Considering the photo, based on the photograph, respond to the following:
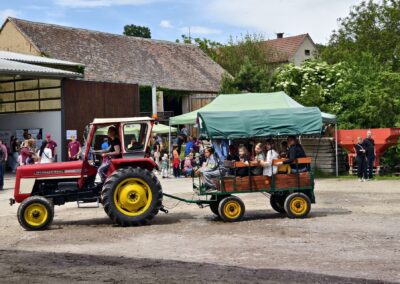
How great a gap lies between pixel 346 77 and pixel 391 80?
227 centimetres

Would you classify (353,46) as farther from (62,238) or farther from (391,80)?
(62,238)

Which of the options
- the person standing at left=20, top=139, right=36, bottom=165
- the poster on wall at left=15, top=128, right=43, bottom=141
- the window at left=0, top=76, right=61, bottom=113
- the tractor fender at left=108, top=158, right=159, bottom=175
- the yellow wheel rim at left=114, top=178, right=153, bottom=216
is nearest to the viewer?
the yellow wheel rim at left=114, top=178, right=153, bottom=216

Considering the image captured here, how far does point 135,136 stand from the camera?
41.1 feet

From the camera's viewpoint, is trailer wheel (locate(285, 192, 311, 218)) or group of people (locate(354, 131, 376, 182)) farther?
group of people (locate(354, 131, 376, 182))

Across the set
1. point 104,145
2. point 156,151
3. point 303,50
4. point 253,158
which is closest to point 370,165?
point 253,158

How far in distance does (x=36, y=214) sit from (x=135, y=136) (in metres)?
2.40

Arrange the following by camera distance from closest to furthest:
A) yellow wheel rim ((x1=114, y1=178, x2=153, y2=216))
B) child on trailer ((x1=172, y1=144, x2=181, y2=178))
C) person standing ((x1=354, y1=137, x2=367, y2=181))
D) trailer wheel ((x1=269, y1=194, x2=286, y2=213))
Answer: yellow wheel rim ((x1=114, y1=178, x2=153, y2=216)) → trailer wheel ((x1=269, y1=194, x2=286, y2=213)) → person standing ((x1=354, y1=137, x2=367, y2=181)) → child on trailer ((x1=172, y1=144, x2=181, y2=178))

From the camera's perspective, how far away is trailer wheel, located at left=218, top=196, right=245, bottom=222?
1234 cm

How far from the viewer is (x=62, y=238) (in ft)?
35.6

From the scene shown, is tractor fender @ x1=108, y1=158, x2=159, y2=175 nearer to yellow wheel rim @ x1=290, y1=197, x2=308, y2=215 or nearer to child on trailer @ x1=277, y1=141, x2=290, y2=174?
child on trailer @ x1=277, y1=141, x2=290, y2=174

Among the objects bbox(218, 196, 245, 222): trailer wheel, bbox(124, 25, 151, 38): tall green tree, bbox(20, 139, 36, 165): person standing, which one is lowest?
bbox(218, 196, 245, 222): trailer wheel

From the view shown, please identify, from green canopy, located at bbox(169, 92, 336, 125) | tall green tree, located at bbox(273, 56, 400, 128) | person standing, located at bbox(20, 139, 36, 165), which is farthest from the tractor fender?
tall green tree, located at bbox(273, 56, 400, 128)

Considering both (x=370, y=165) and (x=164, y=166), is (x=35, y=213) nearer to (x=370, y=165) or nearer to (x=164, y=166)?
(x=164, y=166)

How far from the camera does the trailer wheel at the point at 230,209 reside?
12.3m
